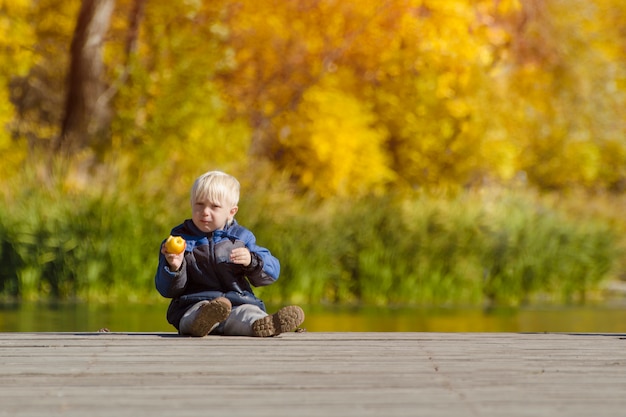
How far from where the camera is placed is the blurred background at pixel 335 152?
582 inches

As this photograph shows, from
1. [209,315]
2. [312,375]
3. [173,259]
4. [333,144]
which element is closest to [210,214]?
[173,259]

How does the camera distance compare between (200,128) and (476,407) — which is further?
(200,128)

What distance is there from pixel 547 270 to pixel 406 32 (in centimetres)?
959

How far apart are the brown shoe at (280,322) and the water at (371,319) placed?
12.4 ft

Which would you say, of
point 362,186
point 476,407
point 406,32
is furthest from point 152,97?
point 476,407

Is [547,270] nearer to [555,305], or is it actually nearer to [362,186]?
[555,305]

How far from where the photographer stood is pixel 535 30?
30.0m

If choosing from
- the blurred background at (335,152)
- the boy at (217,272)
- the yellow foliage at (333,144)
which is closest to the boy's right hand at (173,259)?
the boy at (217,272)

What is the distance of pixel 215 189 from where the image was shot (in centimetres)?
622

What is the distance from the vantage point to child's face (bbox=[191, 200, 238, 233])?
20.6ft

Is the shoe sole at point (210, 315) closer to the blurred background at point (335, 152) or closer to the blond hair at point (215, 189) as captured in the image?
the blond hair at point (215, 189)

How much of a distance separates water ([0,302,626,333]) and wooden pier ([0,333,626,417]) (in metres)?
4.13

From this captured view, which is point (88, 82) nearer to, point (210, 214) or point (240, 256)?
point (210, 214)

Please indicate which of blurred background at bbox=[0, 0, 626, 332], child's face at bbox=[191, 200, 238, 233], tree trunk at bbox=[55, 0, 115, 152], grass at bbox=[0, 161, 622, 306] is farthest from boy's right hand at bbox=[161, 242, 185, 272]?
tree trunk at bbox=[55, 0, 115, 152]
